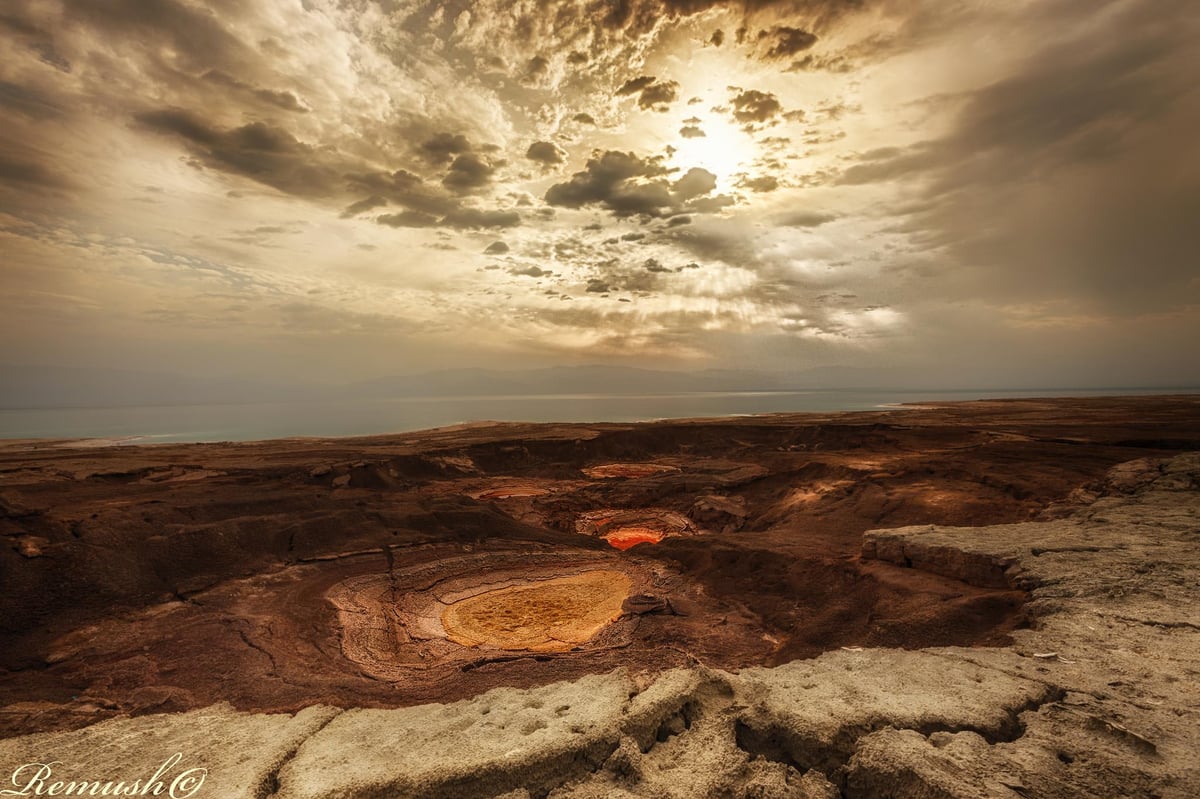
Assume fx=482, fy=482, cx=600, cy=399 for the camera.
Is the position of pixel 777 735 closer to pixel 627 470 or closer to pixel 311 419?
pixel 627 470

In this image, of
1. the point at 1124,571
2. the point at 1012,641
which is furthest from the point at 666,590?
the point at 1124,571

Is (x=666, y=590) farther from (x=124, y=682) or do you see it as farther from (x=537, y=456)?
(x=537, y=456)

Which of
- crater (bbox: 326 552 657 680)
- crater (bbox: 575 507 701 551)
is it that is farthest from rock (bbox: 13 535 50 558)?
crater (bbox: 575 507 701 551)

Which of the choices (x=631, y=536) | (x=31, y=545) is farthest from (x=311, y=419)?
(x=31, y=545)

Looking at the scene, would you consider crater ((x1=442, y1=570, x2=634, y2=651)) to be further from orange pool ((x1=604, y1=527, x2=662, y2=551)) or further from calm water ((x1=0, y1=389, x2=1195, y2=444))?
calm water ((x1=0, y1=389, x2=1195, y2=444))

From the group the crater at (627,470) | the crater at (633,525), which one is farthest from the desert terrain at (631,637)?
the crater at (627,470)

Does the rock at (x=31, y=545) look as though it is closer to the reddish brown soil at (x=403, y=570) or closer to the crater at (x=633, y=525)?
the reddish brown soil at (x=403, y=570)

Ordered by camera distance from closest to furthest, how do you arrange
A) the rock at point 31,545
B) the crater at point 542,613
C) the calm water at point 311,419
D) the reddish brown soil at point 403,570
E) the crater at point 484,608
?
the reddish brown soil at point 403,570 < the crater at point 484,608 < the crater at point 542,613 < the rock at point 31,545 < the calm water at point 311,419
